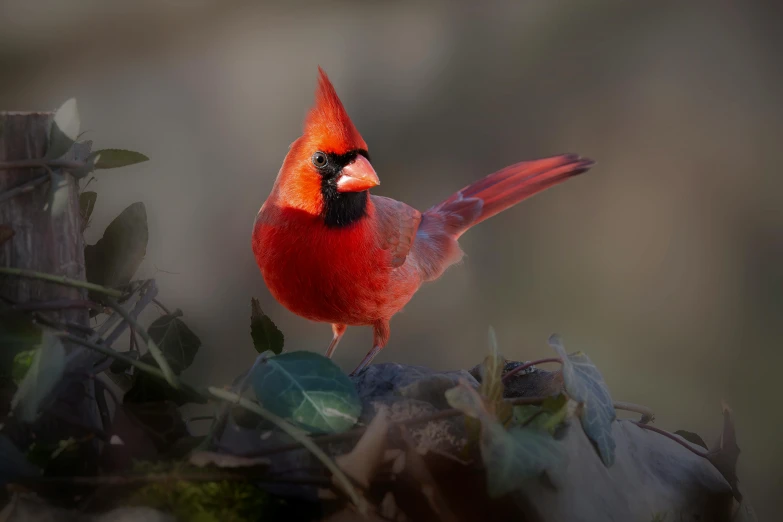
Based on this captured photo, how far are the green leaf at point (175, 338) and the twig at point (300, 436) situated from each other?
0.75 feet

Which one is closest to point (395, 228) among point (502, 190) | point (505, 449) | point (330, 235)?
point (330, 235)

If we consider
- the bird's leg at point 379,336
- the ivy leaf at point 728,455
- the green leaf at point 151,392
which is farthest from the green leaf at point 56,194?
the ivy leaf at point 728,455

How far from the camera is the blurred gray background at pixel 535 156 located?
10.6ft

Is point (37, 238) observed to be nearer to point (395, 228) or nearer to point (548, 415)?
point (548, 415)

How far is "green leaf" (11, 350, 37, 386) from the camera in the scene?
923 millimetres

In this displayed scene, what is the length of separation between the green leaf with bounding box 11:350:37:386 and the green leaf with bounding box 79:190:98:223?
0.35 metres

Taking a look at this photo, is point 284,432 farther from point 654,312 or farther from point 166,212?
point 654,312

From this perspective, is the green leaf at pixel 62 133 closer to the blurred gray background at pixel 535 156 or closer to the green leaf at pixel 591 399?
the green leaf at pixel 591 399

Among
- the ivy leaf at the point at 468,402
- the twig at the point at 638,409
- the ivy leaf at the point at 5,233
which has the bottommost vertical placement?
the twig at the point at 638,409

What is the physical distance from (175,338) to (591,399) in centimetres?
65

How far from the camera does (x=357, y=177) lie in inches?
61.7

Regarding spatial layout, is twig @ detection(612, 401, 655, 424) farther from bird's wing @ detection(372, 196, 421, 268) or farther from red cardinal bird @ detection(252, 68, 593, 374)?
bird's wing @ detection(372, 196, 421, 268)

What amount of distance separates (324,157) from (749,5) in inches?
108

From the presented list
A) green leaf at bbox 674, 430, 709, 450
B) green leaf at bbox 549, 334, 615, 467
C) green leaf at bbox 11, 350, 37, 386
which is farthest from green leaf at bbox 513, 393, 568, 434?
green leaf at bbox 11, 350, 37, 386
